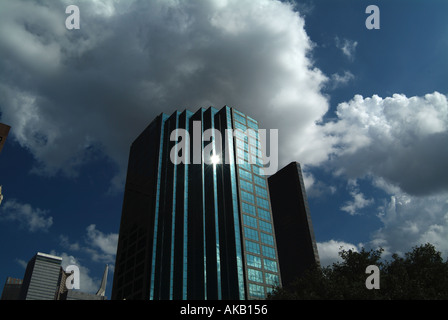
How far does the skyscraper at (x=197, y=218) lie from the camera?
11225cm

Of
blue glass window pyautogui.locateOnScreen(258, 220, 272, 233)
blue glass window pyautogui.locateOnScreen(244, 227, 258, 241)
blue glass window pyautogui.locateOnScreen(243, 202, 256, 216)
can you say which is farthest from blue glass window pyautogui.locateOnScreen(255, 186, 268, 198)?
blue glass window pyautogui.locateOnScreen(244, 227, 258, 241)

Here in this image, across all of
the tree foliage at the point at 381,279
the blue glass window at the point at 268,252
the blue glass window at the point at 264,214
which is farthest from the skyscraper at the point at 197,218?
the tree foliage at the point at 381,279

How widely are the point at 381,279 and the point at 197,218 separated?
302 feet

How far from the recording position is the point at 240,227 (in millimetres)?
115562

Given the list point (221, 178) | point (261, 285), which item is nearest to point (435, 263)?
point (261, 285)

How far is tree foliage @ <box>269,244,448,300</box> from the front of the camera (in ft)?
127

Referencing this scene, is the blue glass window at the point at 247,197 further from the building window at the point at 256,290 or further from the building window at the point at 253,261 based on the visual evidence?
the building window at the point at 256,290

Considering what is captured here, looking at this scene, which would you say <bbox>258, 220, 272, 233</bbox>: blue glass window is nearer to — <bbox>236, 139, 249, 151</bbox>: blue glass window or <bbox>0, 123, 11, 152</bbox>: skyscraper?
<bbox>236, 139, 249, 151</bbox>: blue glass window

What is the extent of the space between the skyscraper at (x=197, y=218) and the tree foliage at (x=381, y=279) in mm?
61298

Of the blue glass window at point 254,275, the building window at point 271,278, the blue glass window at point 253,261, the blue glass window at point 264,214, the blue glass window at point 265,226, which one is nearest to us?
the blue glass window at point 254,275

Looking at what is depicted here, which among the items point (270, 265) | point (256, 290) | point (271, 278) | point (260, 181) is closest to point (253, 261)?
point (270, 265)

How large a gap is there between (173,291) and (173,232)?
21.9 meters
